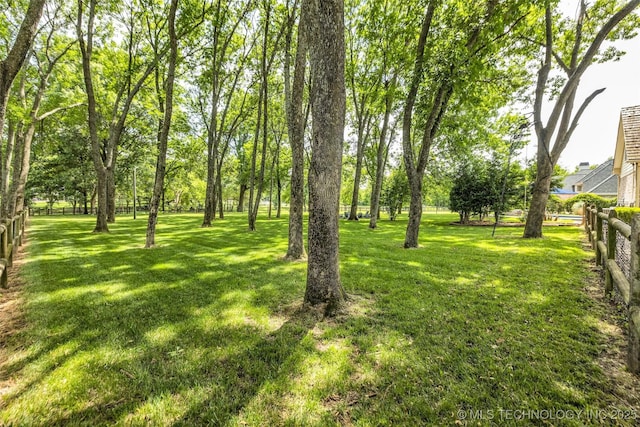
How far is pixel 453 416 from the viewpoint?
1.97 metres

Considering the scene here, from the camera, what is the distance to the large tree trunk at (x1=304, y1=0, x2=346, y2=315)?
3.49 meters

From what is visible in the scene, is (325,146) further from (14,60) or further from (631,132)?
(631,132)

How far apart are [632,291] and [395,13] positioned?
448 inches

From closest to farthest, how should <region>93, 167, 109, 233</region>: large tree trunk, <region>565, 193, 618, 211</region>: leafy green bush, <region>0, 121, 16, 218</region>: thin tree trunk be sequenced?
<region>93, 167, 109, 233</region>: large tree trunk
<region>0, 121, 16, 218</region>: thin tree trunk
<region>565, 193, 618, 211</region>: leafy green bush

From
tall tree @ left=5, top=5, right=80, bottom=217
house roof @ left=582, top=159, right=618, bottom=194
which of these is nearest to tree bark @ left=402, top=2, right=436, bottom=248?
tall tree @ left=5, top=5, right=80, bottom=217

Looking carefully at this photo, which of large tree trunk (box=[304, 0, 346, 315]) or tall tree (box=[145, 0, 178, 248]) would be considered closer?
large tree trunk (box=[304, 0, 346, 315])

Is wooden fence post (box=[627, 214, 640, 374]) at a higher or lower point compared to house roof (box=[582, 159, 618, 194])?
lower

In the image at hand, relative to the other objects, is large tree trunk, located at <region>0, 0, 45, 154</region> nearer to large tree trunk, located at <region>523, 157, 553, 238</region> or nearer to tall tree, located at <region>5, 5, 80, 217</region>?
tall tree, located at <region>5, 5, 80, 217</region>

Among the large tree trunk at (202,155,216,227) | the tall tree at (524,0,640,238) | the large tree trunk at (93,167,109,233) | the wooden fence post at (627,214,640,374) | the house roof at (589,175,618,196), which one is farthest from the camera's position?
the house roof at (589,175,618,196)

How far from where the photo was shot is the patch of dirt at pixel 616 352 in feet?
6.97

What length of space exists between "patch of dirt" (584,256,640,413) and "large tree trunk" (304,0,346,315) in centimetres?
274

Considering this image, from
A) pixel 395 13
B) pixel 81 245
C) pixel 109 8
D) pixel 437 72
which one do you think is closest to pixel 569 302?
pixel 437 72

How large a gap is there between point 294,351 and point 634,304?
10.6 feet

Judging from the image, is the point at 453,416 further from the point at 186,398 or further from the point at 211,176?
the point at 211,176
